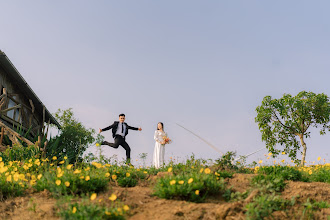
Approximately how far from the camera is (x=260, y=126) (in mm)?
23172

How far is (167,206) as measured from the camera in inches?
184

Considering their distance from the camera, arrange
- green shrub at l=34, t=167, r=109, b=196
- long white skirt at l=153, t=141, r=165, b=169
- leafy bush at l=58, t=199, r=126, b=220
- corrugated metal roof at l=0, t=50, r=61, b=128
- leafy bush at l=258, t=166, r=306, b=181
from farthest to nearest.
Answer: corrugated metal roof at l=0, t=50, r=61, b=128 → long white skirt at l=153, t=141, r=165, b=169 → leafy bush at l=258, t=166, r=306, b=181 → green shrub at l=34, t=167, r=109, b=196 → leafy bush at l=58, t=199, r=126, b=220

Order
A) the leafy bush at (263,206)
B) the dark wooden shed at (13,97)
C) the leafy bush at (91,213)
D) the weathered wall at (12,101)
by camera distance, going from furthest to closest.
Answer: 1. the weathered wall at (12,101)
2. the dark wooden shed at (13,97)
3. the leafy bush at (263,206)
4. the leafy bush at (91,213)

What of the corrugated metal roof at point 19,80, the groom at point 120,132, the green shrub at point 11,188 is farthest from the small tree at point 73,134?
the green shrub at point 11,188

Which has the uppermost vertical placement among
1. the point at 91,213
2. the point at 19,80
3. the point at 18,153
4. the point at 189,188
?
the point at 19,80

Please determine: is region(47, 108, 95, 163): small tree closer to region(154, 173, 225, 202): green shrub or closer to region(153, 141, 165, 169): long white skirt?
region(153, 141, 165, 169): long white skirt

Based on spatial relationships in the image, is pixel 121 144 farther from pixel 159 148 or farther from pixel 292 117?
pixel 292 117

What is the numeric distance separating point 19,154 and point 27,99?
1124 centimetres

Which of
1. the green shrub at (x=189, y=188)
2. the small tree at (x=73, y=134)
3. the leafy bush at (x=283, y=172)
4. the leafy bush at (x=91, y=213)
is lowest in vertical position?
the leafy bush at (x=91, y=213)

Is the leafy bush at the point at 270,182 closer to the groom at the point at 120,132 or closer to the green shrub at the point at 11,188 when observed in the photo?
the green shrub at the point at 11,188

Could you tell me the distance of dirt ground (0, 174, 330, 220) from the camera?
14.5 feet

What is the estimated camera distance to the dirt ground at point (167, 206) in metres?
4.41

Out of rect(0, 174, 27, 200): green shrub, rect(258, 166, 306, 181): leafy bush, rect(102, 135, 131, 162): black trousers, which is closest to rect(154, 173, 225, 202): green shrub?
rect(258, 166, 306, 181): leafy bush

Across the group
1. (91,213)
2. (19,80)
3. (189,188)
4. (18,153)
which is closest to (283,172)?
(189,188)
